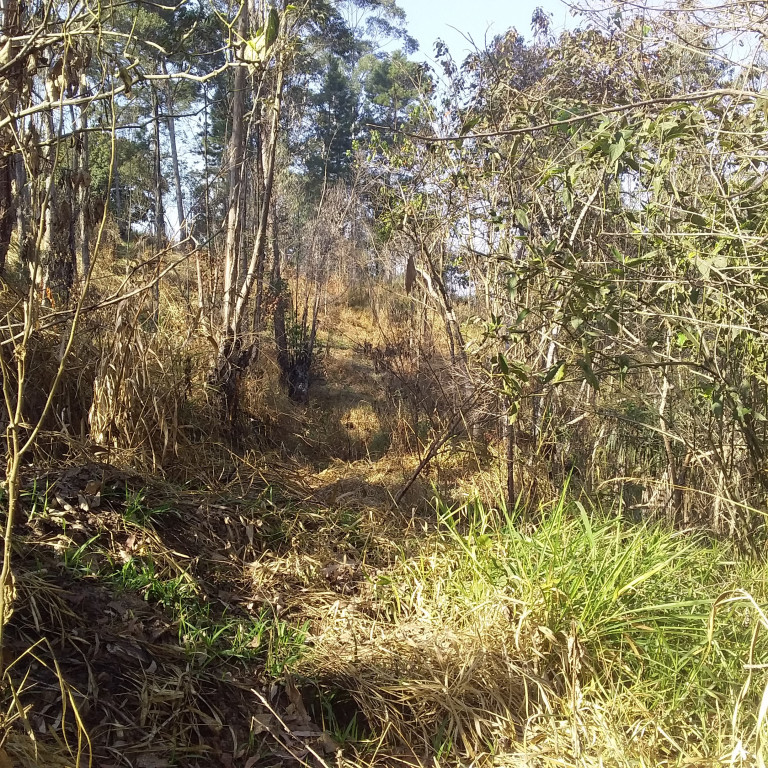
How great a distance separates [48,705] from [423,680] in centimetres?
136

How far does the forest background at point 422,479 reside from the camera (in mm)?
2207

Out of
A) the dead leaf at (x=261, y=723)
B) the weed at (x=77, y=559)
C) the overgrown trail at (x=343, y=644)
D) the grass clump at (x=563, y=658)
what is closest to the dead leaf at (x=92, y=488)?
the overgrown trail at (x=343, y=644)

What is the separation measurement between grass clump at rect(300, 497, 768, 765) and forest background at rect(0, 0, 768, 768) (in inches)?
0.6

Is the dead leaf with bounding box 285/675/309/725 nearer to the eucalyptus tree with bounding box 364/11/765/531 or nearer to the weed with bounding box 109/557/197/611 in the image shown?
the weed with bounding box 109/557/197/611

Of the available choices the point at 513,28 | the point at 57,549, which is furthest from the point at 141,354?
the point at 513,28

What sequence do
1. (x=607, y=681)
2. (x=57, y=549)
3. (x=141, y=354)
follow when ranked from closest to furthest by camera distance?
(x=607, y=681) < (x=57, y=549) < (x=141, y=354)

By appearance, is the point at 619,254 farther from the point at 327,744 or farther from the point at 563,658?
the point at 327,744

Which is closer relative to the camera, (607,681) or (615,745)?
(615,745)

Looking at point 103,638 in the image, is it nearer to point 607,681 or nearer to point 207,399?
point 607,681

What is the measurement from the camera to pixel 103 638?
2469mm

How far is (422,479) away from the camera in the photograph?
4.89 metres

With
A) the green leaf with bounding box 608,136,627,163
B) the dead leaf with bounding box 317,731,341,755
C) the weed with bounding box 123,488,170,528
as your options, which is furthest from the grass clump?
the green leaf with bounding box 608,136,627,163

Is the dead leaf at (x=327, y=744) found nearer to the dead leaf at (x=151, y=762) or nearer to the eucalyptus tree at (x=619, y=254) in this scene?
the dead leaf at (x=151, y=762)

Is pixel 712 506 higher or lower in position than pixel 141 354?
lower
